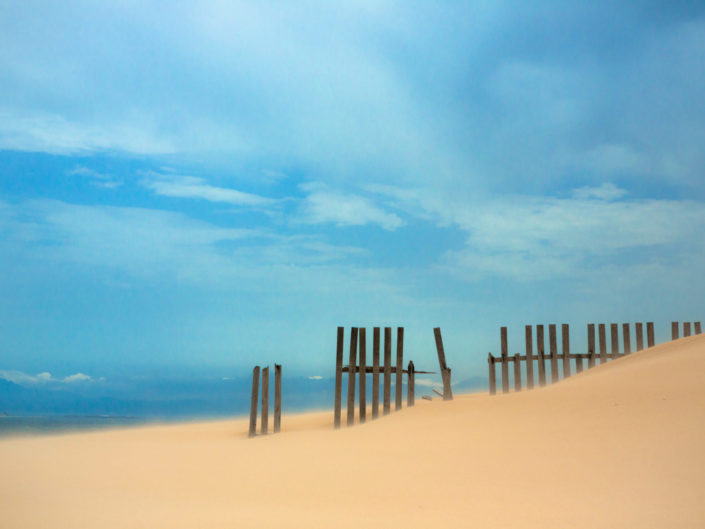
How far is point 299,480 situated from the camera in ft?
28.6

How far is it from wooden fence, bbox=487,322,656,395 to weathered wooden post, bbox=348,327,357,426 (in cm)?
454

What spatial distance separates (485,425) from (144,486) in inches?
228

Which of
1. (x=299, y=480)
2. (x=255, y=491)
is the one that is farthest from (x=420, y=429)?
(x=255, y=491)

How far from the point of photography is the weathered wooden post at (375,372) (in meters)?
14.2

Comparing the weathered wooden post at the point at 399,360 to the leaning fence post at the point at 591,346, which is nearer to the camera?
the weathered wooden post at the point at 399,360

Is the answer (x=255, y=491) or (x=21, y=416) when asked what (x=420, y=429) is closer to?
(x=255, y=491)

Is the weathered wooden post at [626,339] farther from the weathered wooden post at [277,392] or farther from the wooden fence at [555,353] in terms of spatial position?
the weathered wooden post at [277,392]

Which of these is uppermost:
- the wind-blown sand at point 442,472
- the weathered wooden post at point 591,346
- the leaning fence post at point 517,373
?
the weathered wooden post at point 591,346

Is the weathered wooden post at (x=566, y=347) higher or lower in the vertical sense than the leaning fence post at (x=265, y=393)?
higher

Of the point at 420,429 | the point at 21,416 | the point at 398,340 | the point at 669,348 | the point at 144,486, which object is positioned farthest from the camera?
the point at 21,416

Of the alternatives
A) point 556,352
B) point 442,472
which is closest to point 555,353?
point 556,352

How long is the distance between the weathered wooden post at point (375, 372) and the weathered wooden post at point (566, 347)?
7125 millimetres

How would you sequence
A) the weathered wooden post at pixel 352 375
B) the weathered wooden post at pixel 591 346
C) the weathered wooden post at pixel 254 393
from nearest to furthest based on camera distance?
the weathered wooden post at pixel 352 375
the weathered wooden post at pixel 254 393
the weathered wooden post at pixel 591 346

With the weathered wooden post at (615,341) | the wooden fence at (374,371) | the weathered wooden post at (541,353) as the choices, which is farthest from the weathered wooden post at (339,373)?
the weathered wooden post at (615,341)
